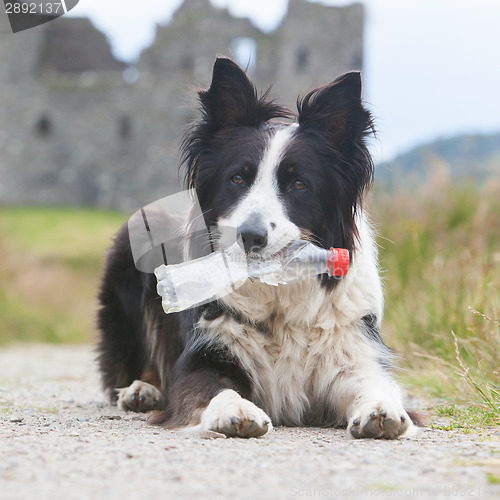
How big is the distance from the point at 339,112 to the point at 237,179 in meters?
0.73

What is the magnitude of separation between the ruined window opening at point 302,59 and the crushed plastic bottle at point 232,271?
37.4 metres

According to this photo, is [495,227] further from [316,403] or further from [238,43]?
[238,43]

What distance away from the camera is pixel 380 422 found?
318cm

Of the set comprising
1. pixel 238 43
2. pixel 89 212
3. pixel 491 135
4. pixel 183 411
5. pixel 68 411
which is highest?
pixel 238 43

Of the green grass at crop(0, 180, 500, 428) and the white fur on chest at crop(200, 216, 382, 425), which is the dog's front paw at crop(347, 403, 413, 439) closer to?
the white fur on chest at crop(200, 216, 382, 425)

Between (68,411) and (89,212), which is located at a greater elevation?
(68,411)

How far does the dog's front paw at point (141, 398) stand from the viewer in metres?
4.53

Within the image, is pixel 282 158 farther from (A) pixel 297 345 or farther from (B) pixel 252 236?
(A) pixel 297 345

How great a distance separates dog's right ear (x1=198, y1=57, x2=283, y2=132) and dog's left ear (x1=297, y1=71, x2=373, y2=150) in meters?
0.25

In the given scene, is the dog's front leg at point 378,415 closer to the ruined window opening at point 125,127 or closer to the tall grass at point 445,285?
the tall grass at point 445,285

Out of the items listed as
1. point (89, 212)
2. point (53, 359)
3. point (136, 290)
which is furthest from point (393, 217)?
point (89, 212)

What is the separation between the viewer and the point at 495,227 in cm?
885

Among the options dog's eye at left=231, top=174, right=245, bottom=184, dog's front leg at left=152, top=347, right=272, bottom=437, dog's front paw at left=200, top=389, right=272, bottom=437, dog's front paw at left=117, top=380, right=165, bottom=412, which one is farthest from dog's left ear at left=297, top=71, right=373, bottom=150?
dog's front paw at left=117, top=380, right=165, bottom=412

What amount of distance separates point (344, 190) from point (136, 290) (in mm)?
1857
